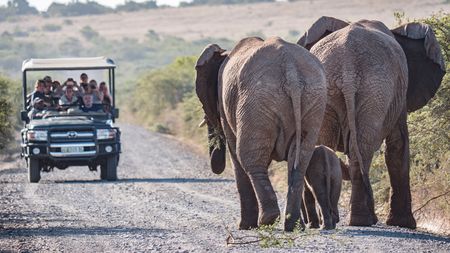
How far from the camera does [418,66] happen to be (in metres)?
17.0

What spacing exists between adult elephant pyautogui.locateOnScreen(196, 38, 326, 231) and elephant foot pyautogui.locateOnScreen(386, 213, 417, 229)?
7.46 ft

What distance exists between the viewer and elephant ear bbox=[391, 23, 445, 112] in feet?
55.0

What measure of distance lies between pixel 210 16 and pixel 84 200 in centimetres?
12259

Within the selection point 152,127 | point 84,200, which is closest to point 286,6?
point 152,127

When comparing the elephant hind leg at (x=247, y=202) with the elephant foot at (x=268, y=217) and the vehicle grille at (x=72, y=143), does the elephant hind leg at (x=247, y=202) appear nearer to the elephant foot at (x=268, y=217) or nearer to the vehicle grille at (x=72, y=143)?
the elephant foot at (x=268, y=217)

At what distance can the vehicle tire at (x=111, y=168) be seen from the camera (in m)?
25.2

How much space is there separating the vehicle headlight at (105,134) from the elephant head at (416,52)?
8634 mm

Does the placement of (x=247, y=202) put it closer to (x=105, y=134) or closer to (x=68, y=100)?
(x=105, y=134)

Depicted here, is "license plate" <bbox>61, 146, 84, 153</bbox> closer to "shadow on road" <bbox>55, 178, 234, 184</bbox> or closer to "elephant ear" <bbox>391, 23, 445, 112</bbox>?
"shadow on road" <bbox>55, 178, 234, 184</bbox>

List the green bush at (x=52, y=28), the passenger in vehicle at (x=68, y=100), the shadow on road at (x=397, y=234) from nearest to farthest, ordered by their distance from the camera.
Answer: the shadow on road at (x=397, y=234)
the passenger in vehicle at (x=68, y=100)
the green bush at (x=52, y=28)

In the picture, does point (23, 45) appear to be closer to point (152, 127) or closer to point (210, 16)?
point (210, 16)

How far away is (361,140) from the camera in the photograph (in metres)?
15.2

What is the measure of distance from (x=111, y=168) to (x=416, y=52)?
9643mm

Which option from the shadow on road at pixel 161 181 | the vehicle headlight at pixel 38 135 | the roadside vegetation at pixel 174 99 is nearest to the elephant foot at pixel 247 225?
the roadside vegetation at pixel 174 99
